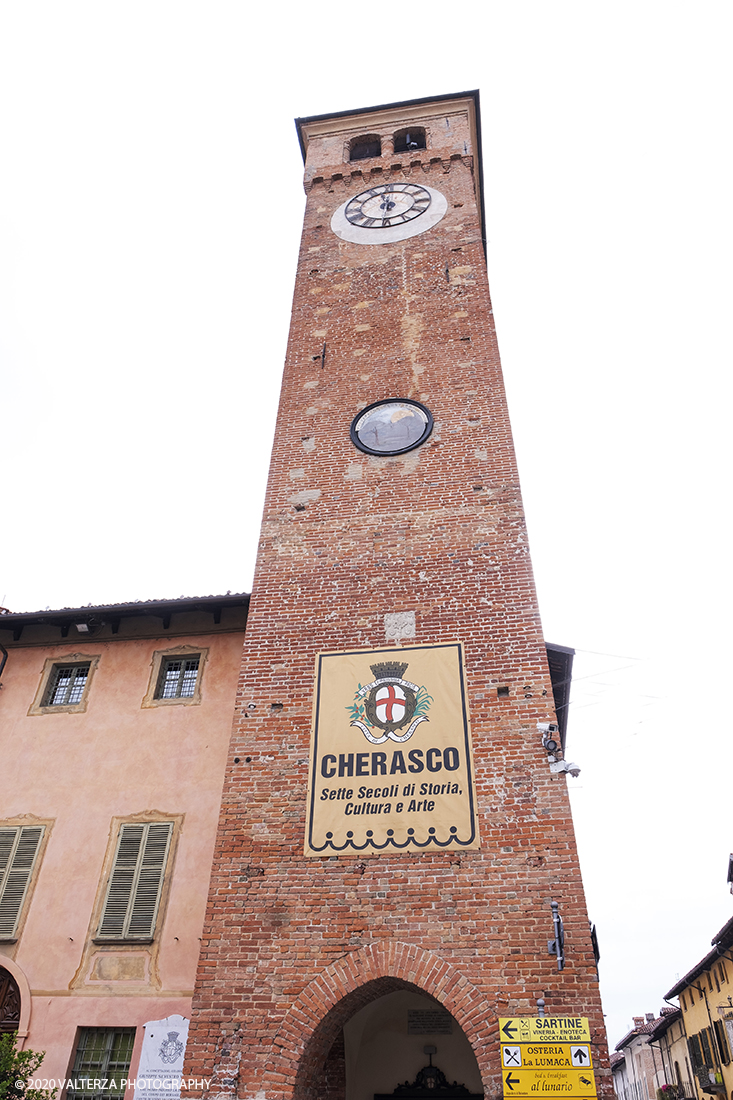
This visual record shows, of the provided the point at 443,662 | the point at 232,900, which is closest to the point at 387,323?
the point at 443,662

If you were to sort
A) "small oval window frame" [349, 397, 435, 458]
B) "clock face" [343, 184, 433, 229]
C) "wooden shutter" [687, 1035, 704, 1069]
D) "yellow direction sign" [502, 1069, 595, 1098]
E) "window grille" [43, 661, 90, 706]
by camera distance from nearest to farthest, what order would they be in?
1. "yellow direction sign" [502, 1069, 595, 1098]
2. "small oval window frame" [349, 397, 435, 458]
3. "window grille" [43, 661, 90, 706]
4. "clock face" [343, 184, 433, 229]
5. "wooden shutter" [687, 1035, 704, 1069]

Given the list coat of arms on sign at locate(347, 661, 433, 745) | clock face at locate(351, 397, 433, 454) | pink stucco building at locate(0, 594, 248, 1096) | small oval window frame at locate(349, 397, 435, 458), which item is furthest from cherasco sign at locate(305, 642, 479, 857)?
clock face at locate(351, 397, 433, 454)

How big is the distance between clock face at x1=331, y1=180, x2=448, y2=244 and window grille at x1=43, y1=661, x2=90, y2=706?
32.2 ft

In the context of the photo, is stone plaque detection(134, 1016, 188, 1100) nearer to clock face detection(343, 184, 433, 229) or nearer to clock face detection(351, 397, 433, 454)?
clock face detection(351, 397, 433, 454)

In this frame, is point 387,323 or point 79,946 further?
point 387,323

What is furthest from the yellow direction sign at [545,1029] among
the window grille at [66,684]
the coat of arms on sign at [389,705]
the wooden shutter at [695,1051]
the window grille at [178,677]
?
the wooden shutter at [695,1051]

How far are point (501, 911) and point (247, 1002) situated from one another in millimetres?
2618

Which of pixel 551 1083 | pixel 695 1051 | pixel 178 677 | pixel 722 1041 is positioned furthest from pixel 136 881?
pixel 695 1051

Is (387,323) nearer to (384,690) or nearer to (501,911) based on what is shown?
(384,690)

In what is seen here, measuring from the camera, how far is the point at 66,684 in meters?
12.0

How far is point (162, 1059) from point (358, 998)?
9.93 feet

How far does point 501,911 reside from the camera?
23.4 feet

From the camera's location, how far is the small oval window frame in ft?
36.5

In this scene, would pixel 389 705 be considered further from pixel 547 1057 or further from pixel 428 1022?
pixel 428 1022
